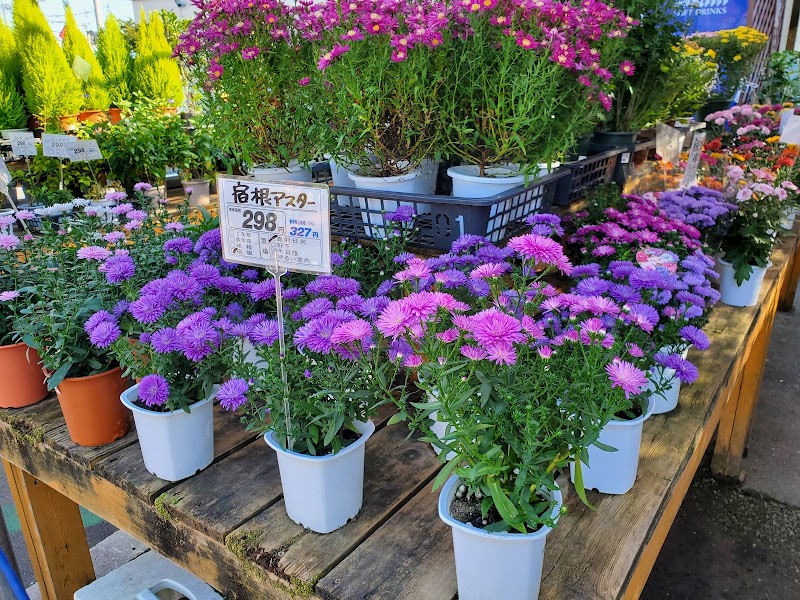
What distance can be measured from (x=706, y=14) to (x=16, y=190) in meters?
6.28

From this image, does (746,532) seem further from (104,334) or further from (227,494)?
(104,334)

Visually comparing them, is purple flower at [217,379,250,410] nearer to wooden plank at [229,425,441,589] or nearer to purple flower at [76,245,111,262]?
wooden plank at [229,425,441,589]

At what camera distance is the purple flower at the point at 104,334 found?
0.93 metres

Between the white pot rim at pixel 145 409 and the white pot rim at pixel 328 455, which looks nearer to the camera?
the white pot rim at pixel 328 455

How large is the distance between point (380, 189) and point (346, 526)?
2.61 ft

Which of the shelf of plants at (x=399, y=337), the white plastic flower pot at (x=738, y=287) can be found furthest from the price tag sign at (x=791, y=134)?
the white plastic flower pot at (x=738, y=287)

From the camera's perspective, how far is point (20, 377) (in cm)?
118

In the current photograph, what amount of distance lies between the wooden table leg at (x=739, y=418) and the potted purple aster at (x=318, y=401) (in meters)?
1.79

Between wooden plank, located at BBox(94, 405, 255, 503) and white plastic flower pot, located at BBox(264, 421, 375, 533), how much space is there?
0.73 ft

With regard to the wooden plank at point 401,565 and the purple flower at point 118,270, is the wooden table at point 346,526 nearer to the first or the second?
the wooden plank at point 401,565

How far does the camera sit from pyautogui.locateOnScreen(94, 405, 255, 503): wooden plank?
961mm

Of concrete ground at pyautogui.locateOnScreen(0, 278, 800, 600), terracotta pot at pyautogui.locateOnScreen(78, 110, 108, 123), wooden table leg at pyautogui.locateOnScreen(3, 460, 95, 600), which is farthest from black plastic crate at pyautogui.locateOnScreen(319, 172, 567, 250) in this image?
terracotta pot at pyautogui.locateOnScreen(78, 110, 108, 123)

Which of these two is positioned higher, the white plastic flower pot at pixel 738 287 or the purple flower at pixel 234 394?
the purple flower at pixel 234 394

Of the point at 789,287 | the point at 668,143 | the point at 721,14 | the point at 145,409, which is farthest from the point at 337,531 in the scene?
the point at 721,14
